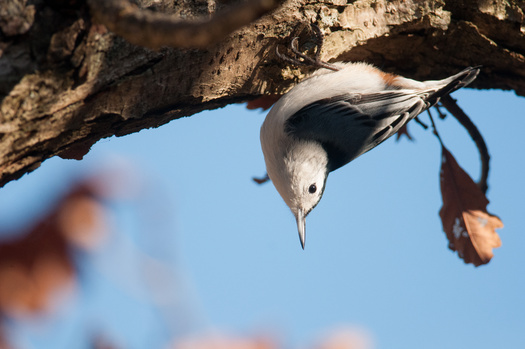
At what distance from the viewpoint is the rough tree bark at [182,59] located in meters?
1.60

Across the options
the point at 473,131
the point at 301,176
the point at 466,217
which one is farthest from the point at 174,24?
the point at 473,131

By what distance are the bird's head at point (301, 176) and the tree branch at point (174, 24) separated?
1.57 metres

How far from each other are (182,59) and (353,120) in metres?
1.17

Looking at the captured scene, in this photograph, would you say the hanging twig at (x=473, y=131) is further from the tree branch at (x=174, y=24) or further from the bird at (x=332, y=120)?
the tree branch at (x=174, y=24)

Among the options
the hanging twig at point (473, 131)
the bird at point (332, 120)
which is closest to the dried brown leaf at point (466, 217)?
the hanging twig at point (473, 131)

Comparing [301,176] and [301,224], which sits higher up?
[301,176]

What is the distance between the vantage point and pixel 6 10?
1.53 m

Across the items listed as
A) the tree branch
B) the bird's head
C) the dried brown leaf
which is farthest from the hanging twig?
the tree branch

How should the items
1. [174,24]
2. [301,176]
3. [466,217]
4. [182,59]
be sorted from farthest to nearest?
[466,217]
[301,176]
[182,59]
[174,24]

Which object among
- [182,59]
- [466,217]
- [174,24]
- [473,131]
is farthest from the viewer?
[473,131]

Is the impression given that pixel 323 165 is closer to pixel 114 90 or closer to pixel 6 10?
pixel 114 90

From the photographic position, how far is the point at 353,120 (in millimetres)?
2854

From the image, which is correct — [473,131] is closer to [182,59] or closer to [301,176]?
[301,176]

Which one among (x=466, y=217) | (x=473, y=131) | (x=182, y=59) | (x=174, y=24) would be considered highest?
(x=174, y=24)
